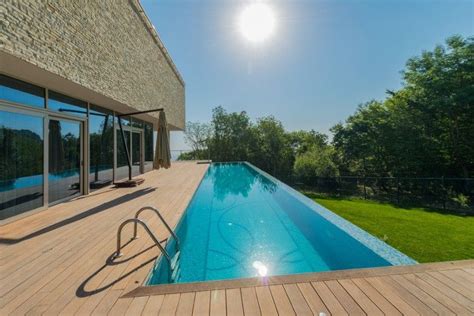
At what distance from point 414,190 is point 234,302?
14536 millimetres

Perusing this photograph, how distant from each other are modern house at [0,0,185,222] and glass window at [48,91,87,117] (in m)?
0.02

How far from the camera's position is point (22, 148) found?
3.80m

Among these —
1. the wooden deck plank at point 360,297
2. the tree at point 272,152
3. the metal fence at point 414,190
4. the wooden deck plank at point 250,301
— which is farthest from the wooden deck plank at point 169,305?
the tree at point 272,152

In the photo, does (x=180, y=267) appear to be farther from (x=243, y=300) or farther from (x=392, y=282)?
(x=392, y=282)

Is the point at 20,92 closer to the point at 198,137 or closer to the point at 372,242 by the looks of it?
the point at 372,242

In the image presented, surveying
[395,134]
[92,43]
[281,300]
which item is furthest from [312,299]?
[395,134]

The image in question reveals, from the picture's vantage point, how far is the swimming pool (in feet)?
8.73

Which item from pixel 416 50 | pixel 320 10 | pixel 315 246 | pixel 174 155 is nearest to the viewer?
pixel 315 246

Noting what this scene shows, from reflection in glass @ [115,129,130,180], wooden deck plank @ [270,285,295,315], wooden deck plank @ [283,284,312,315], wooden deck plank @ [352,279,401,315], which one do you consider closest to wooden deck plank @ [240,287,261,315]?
wooden deck plank @ [270,285,295,315]

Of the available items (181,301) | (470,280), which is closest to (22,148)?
(181,301)

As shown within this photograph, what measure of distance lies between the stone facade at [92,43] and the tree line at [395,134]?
509 inches

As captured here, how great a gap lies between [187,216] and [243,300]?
3.07 meters

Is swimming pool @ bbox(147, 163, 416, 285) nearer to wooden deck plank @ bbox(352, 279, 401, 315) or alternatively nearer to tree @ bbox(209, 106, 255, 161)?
wooden deck plank @ bbox(352, 279, 401, 315)

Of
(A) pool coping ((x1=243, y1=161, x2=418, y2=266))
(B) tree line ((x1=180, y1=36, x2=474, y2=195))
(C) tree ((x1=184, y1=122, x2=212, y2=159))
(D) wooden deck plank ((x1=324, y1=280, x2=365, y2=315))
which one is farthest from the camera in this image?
(C) tree ((x1=184, y1=122, x2=212, y2=159))
